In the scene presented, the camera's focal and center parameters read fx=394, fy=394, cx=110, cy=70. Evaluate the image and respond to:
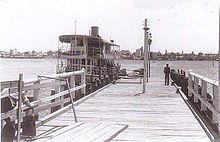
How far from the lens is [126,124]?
8.04m

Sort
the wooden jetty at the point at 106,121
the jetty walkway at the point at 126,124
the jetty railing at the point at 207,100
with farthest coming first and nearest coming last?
the jetty railing at the point at 207,100 → the jetty walkway at the point at 126,124 → the wooden jetty at the point at 106,121

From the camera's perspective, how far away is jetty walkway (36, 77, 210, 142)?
654cm

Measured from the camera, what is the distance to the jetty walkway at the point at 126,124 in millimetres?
6535

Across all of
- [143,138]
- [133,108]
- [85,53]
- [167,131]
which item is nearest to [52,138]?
[143,138]

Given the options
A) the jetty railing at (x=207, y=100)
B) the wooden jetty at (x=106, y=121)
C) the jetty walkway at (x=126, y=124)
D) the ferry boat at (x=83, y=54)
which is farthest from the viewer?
the ferry boat at (x=83, y=54)

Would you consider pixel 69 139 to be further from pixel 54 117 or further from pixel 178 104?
pixel 178 104

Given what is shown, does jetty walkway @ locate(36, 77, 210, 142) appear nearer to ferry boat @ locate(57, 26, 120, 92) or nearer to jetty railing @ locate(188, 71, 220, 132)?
jetty railing @ locate(188, 71, 220, 132)

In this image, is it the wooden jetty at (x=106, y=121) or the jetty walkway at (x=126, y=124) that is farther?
the jetty walkway at (x=126, y=124)

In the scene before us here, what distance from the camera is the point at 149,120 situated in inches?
343

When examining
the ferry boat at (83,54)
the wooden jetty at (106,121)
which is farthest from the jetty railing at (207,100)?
the ferry boat at (83,54)

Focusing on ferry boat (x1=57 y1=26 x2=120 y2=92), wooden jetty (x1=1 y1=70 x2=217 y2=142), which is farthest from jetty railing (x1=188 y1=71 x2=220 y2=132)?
ferry boat (x1=57 y1=26 x2=120 y2=92)

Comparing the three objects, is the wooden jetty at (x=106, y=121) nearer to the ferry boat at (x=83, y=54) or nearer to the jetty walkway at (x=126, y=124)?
the jetty walkway at (x=126, y=124)

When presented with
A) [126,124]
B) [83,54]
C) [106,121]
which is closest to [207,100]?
[126,124]

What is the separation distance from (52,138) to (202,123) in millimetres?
3555
